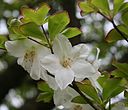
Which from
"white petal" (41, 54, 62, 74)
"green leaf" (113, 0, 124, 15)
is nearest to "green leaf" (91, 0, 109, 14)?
"green leaf" (113, 0, 124, 15)

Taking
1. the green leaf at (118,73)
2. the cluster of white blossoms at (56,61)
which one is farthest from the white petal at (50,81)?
the green leaf at (118,73)

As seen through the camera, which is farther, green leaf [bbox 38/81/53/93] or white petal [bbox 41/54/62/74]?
green leaf [bbox 38/81/53/93]

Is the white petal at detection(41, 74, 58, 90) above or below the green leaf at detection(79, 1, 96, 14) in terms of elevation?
below

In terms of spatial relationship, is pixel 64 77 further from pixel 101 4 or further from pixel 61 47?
pixel 101 4

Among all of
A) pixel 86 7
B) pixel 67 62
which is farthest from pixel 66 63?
pixel 86 7

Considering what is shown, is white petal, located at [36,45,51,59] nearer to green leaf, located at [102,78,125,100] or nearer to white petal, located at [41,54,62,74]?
white petal, located at [41,54,62,74]

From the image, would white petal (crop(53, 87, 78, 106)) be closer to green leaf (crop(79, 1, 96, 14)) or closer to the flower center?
the flower center

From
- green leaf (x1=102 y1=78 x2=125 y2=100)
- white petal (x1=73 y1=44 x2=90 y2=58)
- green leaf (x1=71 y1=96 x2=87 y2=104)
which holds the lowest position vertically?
green leaf (x1=102 y1=78 x2=125 y2=100)

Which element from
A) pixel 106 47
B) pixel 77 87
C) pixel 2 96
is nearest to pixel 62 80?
pixel 77 87

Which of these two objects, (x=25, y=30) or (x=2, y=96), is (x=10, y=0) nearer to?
(x=2, y=96)

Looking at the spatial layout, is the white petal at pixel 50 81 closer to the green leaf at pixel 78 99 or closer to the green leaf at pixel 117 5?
the green leaf at pixel 78 99
